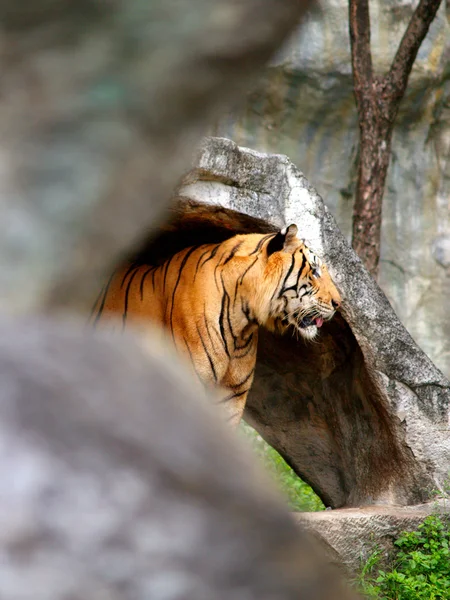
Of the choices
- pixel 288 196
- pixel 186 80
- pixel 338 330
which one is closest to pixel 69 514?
pixel 186 80

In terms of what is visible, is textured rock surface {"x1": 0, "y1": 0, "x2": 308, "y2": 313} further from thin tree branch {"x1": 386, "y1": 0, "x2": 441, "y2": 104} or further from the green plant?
thin tree branch {"x1": 386, "y1": 0, "x2": 441, "y2": 104}

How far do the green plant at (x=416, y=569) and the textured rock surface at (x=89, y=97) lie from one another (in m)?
3.55

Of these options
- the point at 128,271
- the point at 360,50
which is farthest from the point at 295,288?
the point at 360,50

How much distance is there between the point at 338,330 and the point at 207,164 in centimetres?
137

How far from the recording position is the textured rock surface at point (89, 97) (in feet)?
2.96

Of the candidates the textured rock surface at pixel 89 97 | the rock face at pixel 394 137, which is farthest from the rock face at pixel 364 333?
the rock face at pixel 394 137

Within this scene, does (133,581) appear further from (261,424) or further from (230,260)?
(261,424)

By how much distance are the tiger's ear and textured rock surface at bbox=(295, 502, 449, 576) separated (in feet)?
4.81

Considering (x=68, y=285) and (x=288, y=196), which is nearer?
(x=68, y=285)

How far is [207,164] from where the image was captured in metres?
4.69

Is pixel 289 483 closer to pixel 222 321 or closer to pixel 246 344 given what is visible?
pixel 246 344

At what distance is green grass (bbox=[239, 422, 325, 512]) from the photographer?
20.6 ft

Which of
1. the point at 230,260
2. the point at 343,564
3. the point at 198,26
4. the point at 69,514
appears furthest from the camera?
the point at 230,260

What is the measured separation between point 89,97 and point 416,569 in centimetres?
402
